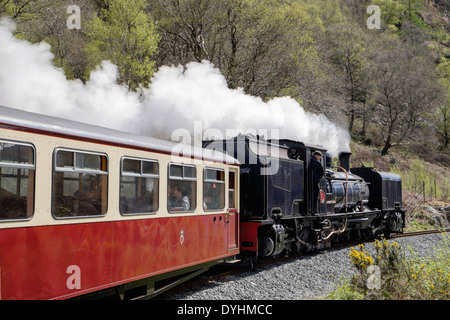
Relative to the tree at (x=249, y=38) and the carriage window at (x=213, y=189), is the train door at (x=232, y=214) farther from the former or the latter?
the tree at (x=249, y=38)

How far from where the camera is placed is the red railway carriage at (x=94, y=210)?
4.63 meters

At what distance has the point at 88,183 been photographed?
558cm

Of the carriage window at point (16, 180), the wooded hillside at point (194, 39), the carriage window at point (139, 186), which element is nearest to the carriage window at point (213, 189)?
the carriage window at point (139, 186)

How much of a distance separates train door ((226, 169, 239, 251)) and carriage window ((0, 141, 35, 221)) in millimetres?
4798

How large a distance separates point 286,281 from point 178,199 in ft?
10.9

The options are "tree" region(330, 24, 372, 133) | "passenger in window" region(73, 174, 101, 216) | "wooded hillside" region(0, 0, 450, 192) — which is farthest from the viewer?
"tree" region(330, 24, 372, 133)

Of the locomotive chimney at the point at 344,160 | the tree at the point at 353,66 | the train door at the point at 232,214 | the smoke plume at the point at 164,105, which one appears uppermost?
the tree at the point at 353,66

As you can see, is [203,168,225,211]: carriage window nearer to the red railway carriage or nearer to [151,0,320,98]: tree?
the red railway carriage

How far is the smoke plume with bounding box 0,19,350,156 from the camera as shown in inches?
511

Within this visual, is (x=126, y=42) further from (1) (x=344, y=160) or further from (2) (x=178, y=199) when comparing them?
(2) (x=178, y=199)

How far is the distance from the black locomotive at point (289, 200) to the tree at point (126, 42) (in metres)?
11.1

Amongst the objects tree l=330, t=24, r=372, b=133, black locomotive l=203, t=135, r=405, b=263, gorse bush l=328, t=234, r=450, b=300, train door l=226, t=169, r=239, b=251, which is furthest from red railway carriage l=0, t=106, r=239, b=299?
tree l=330, t=24, r=372, b=133

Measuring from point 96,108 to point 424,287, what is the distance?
11042 millimetres

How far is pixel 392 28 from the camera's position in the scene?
69.2 m
